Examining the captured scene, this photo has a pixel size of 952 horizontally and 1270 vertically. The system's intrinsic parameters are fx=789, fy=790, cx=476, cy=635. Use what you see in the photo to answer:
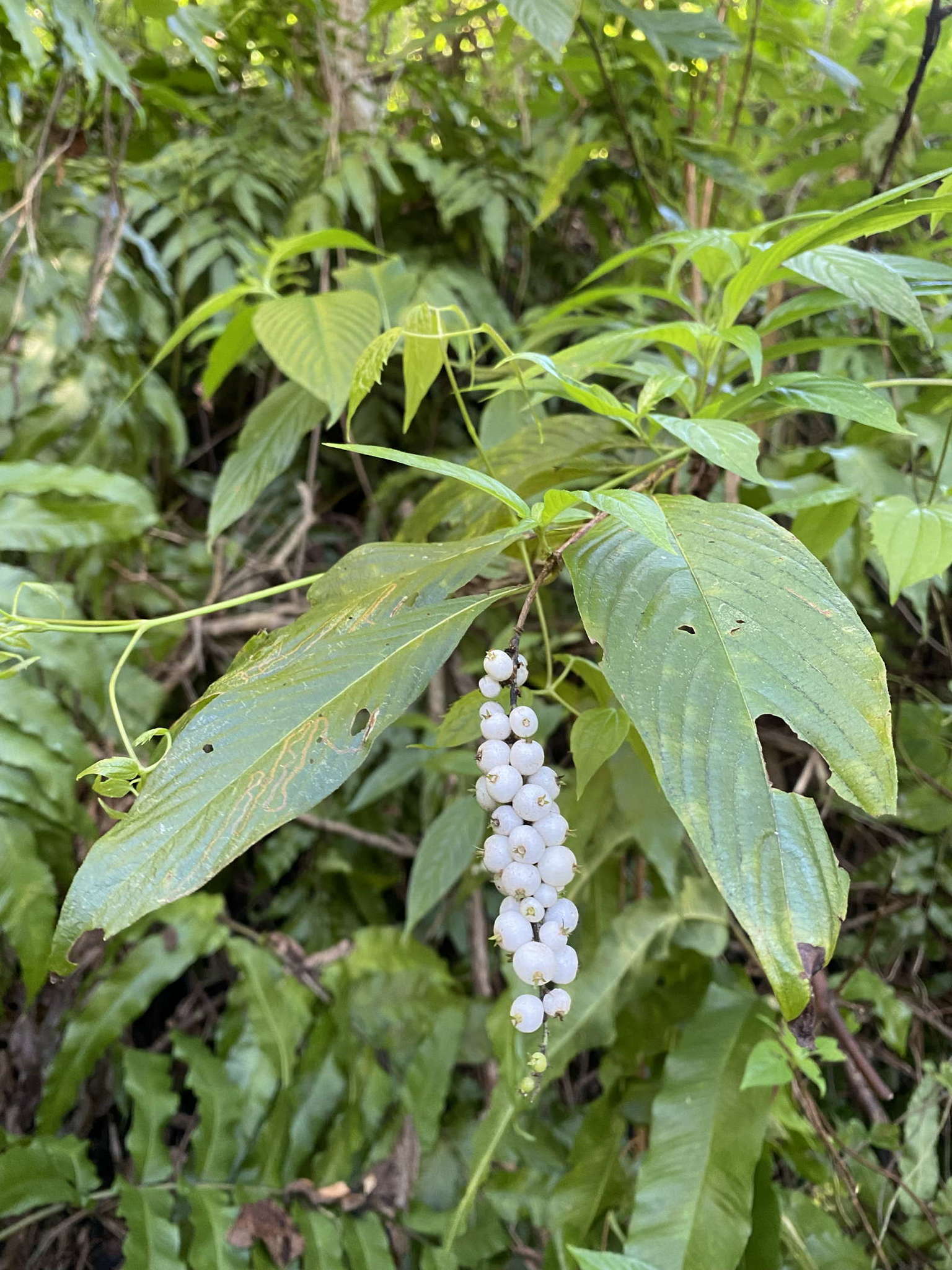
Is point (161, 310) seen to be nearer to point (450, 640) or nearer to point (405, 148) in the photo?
point (405, 148)

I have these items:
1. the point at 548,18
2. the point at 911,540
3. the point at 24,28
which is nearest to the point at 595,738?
the point at 911,540

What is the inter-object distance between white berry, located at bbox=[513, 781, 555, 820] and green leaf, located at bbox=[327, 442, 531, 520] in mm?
141

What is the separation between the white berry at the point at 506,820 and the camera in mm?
363

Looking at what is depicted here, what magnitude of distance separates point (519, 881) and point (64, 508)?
75cm

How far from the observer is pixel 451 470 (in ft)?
1.24

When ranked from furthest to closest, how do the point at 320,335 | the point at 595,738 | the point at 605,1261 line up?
1. the point at 320,335
2. the point at 605,1261
3. the point at 595,738

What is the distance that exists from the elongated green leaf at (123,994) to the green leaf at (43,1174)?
42 mm

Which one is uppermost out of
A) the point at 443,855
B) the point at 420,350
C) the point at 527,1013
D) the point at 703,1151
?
the point at 420,350

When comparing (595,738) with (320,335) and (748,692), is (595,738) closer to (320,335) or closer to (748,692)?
(748,692)

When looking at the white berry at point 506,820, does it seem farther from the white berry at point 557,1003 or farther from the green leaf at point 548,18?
the green leaf at point 548,18

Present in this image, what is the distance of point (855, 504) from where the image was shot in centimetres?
63

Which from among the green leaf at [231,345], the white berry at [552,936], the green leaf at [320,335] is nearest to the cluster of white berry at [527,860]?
the white berry at [552,936]

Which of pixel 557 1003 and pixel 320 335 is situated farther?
pixel 320 335

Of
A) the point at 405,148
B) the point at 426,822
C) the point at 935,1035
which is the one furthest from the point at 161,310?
the point at 935,1035
